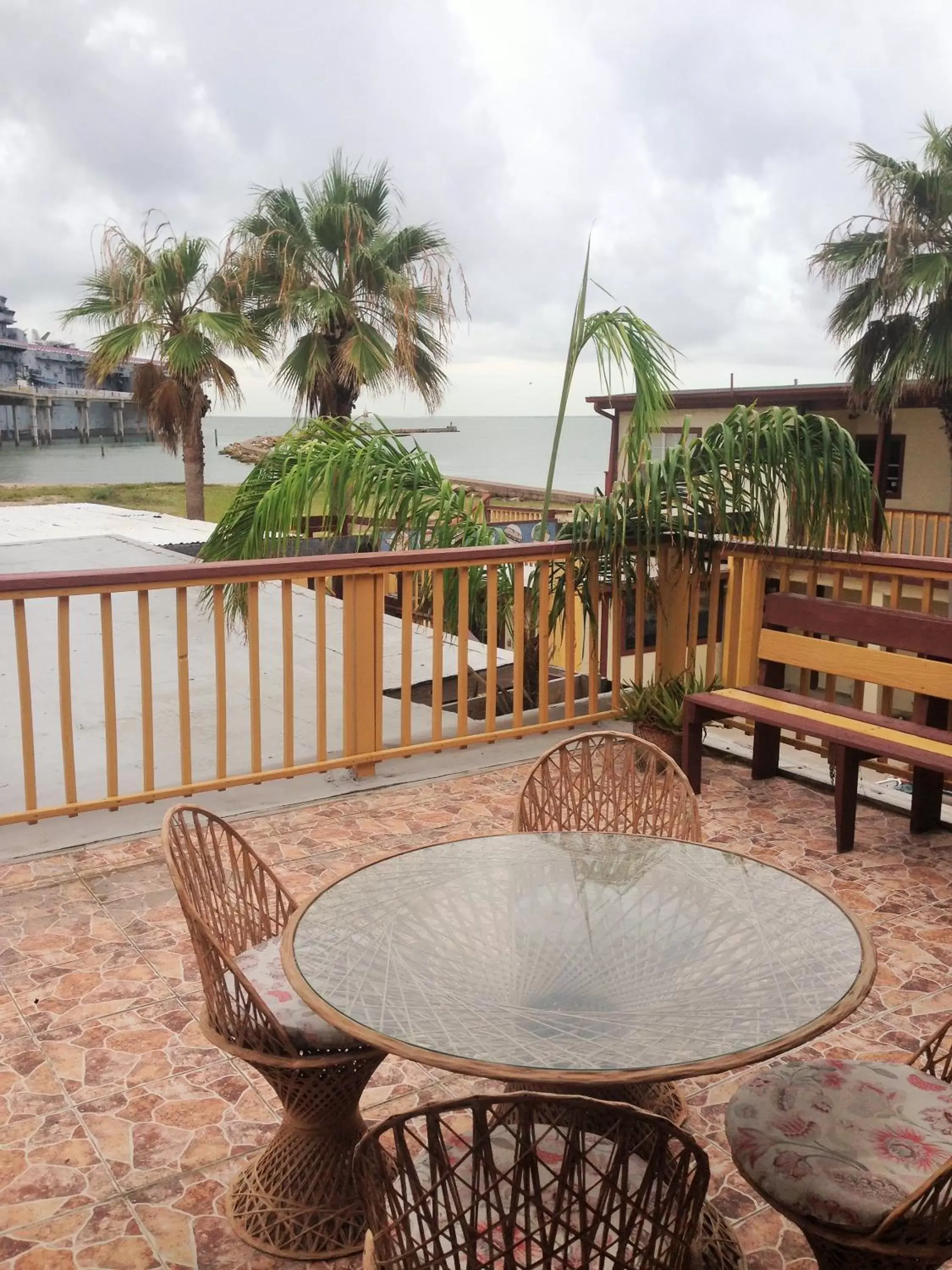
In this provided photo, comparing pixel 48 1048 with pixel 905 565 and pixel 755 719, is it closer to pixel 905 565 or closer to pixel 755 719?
pixel 755 719

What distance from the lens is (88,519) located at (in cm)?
1625

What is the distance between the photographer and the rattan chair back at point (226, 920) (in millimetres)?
1851

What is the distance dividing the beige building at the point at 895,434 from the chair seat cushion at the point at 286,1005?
15136 mm

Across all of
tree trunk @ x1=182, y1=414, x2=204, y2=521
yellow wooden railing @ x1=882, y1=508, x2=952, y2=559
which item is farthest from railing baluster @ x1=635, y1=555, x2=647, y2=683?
tree trunk @ x1=182, y1=414, x2=204, y2=521

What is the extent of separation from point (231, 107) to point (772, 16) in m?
18.7

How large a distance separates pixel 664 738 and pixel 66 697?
2551 millimetres

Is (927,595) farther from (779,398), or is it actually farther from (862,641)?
(779,398)

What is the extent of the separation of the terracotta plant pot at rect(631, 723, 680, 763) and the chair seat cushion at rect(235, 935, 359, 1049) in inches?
115

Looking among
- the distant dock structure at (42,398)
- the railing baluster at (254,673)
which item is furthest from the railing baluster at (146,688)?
the distant dock structure at (42,398)

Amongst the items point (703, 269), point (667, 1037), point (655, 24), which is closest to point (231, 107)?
point (703, 269)

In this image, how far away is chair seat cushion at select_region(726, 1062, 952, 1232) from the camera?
4.83ft

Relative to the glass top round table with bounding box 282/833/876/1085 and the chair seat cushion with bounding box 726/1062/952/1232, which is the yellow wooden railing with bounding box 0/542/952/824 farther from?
the chair seat cushion with bounding box 726/1062/952/1232

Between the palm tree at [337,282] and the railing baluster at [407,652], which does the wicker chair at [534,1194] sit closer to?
the railing baluster at [407,652]

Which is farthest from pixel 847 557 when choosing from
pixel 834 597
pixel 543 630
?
pixel 543 630
